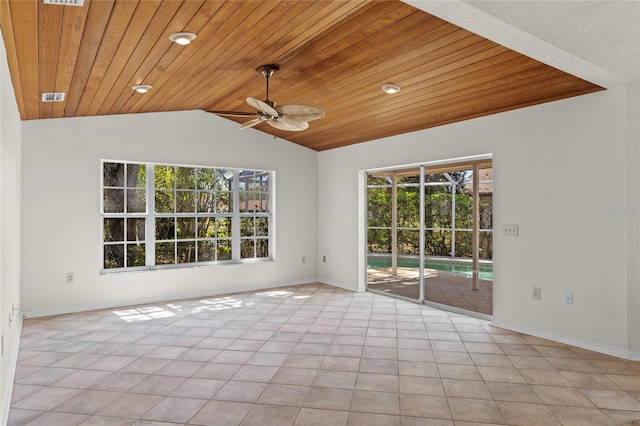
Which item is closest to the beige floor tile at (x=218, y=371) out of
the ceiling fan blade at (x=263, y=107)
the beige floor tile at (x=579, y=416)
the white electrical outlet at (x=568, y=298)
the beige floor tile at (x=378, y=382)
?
the beige floor tile at (x=378, y=382)

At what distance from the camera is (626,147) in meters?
3.53

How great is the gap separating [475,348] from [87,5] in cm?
401

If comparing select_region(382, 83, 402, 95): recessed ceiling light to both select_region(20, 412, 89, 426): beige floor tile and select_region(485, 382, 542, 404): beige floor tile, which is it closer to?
select_region(485, 382, 542, 404): beige floor tile

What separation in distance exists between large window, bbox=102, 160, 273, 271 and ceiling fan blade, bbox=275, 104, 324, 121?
2.92 meters

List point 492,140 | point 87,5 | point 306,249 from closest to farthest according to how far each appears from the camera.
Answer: point 87,5 < point 492,140 < point 306,249

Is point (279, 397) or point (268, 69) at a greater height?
point (268, 69)

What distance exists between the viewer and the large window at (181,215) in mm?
5520

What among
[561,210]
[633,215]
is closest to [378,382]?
[561,210]

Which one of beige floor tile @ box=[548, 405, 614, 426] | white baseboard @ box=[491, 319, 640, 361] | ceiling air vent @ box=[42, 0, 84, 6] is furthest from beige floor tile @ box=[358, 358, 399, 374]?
ceiling air vent @ box=[42, 0, 84, 6]

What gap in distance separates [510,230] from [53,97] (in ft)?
16.2

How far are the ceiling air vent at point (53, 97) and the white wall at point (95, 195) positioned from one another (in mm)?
1015

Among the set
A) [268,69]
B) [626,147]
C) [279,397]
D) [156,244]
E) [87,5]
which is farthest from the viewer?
[156,244]

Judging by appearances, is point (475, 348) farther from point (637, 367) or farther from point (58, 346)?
point (58, 346)

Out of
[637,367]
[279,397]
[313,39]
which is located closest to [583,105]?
[637,367]
